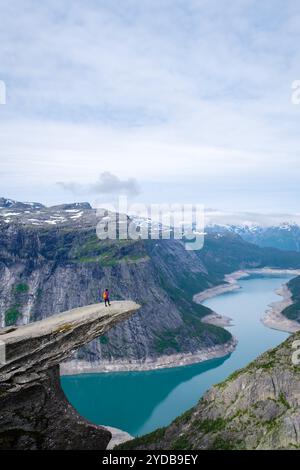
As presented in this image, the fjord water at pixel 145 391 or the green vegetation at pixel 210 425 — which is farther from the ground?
the green vegetation at pixel 210 425

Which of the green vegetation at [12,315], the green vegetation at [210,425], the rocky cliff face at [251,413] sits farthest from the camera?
the green vegetation at [12,315]

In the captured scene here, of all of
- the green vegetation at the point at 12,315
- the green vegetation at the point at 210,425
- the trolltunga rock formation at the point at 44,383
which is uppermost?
the trolltunga rock formation at the point at 44,383

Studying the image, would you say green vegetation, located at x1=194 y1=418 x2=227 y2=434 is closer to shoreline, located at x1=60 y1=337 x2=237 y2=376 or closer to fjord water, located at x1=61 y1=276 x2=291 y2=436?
fjord water, located at x1=61 y1=276 x2=291 y2=436

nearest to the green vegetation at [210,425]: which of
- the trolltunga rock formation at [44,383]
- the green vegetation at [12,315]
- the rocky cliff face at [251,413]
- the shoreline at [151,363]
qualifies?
the rocky cliff face at [251,413]

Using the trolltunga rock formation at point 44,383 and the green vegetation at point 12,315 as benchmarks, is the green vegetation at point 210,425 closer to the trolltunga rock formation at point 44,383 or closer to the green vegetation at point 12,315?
the trolltunga rock formation at point 44,383

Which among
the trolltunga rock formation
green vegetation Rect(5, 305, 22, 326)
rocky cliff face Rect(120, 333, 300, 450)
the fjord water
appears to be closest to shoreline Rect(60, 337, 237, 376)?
the fjord water
